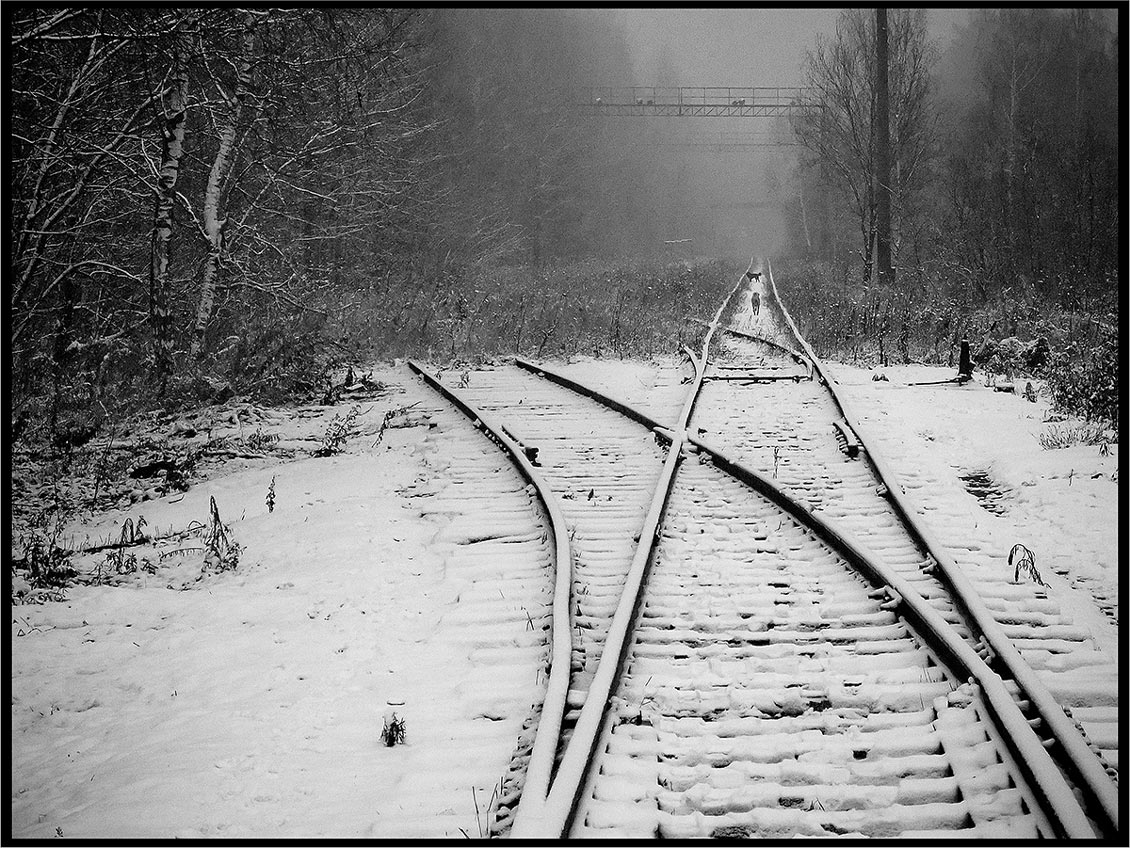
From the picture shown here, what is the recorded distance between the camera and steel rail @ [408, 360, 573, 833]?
8.42ft

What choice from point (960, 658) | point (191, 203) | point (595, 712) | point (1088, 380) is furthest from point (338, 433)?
point (1088, 380)

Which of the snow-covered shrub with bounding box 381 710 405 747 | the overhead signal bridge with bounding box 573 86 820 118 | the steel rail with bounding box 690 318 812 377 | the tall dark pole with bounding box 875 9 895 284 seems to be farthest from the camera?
the overhead signal bridge with bounding box 573 86 820 118

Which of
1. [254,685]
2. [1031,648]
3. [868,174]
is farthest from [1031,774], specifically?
[868,174]

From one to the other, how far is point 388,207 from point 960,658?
1382 centimetres

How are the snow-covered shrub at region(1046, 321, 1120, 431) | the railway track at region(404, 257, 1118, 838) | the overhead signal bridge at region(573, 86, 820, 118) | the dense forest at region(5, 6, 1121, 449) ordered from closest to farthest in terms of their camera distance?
the railway track at region(404, 257, 1118, 838), the dense forest at region(5, 6, 1121, 449), the snow-covered shrub at region(1046, 321, 1120, 431), the overhead signal bridge at region(573, 86, 820, 118)

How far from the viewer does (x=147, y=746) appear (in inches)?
128

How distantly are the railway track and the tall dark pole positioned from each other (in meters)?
17.5

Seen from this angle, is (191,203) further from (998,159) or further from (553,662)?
(998,159)

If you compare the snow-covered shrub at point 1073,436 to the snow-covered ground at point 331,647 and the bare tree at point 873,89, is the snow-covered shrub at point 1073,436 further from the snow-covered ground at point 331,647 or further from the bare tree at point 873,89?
the bare tree at point 873,89

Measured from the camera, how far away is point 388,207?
1480cm

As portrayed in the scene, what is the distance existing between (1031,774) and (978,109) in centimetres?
3670

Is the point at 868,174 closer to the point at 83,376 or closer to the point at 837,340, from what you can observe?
the point at 837,340

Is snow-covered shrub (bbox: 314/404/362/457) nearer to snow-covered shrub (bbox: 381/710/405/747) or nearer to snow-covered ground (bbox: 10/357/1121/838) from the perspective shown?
snow-covered ground (bbox: 10/357/1121/838)

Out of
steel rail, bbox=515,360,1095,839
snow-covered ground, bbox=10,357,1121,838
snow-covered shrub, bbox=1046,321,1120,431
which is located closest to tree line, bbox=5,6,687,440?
snow-covered ground, bbox=10,357,1121,838
